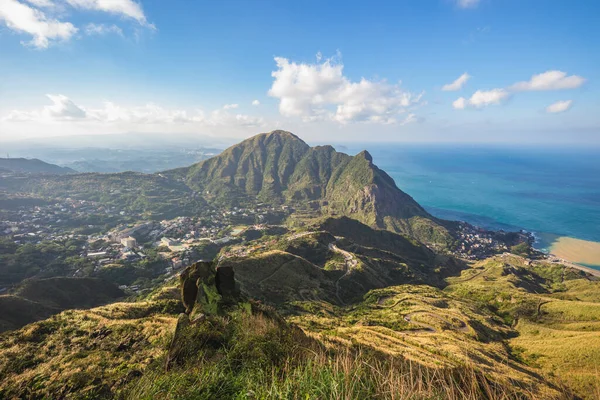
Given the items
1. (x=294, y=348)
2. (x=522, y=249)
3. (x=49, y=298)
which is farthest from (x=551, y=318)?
(x=522, y=249)

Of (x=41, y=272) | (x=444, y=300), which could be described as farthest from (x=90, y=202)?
(x=444, y=300)

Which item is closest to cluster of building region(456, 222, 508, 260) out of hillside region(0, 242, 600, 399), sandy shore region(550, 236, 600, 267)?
sandy shore region(550, 236, 600, 267)

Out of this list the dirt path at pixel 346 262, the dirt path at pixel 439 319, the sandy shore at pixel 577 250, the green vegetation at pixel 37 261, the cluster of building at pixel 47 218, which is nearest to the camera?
the dirt path at pixel 439 319

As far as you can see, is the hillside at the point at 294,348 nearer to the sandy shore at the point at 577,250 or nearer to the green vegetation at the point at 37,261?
the green vegetation at the point at 37,261

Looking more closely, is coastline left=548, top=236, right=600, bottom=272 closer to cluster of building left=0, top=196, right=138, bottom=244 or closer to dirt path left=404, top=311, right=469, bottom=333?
dirt path left=404, top=311, right=469, bottom=333

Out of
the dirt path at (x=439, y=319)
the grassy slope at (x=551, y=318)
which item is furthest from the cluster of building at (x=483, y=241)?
the dirt path at (x=439, y=319)

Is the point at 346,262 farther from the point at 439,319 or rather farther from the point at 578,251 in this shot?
the point at 578,251

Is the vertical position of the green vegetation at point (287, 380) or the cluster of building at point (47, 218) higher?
the green vegetation at point (287, 380)

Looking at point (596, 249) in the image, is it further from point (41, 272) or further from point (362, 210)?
point (41, 272)
